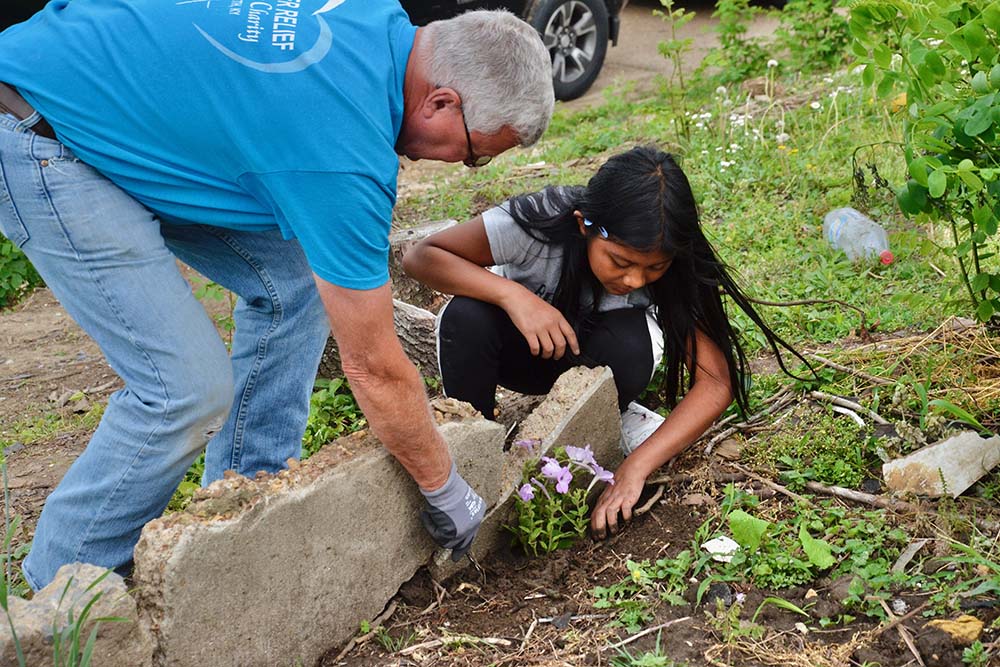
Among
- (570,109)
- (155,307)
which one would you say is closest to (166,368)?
(155,307)

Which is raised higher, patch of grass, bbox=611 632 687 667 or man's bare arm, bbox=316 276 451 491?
man's bare arm, bbox=316 276 451 491

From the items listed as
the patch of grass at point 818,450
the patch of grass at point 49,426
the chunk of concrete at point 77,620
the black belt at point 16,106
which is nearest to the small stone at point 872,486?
the patch of grass at point 818,450

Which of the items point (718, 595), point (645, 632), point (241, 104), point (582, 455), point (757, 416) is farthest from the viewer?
point (757, 416)

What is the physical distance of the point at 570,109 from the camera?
7.37m

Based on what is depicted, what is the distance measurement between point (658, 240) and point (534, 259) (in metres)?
0.53

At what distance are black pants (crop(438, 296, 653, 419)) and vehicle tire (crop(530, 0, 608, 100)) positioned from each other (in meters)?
4.73

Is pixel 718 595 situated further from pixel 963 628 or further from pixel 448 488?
pixel 448 488

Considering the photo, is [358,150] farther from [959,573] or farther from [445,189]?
[445,189]

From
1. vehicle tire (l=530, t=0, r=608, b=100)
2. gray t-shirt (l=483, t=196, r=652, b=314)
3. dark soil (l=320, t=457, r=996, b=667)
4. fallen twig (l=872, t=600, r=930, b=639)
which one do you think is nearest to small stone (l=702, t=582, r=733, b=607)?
dark soil (l=320, t=457, r=996, b=667)

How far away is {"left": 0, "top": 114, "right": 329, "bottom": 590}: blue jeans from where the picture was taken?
2191 mm

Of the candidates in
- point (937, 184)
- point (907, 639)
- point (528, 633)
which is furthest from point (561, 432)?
point (937, 184)

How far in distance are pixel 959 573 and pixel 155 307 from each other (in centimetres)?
190

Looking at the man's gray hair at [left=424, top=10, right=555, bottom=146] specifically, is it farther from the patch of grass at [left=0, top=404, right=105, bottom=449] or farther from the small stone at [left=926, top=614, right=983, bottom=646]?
the patch of grass at [left=0, top=404, right=105, bottom=449]

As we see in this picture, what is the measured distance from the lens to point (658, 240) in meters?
2.71
